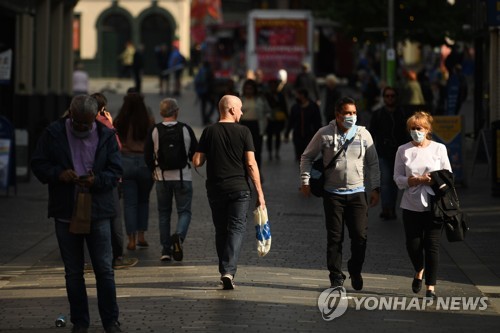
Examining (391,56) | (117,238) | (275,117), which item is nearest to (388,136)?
(117,238)

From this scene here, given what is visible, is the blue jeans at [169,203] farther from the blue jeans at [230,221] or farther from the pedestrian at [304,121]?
the pedestrian at [304,121]

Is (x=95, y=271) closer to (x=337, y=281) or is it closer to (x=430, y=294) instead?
(x=337, y=281)

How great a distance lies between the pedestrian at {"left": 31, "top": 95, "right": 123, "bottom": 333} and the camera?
937cm

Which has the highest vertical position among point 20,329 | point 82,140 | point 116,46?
point 116,46

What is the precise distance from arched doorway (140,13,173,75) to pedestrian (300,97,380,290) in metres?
51.6

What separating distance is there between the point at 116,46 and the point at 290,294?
171 feet

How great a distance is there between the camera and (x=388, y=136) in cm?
1708

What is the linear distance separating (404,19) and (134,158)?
24.7 m

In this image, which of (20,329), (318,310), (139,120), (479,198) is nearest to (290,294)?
(318,310)

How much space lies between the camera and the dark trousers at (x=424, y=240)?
36.7 feet

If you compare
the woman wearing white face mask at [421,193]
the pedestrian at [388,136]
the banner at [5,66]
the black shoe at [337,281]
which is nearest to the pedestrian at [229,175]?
the black shoe at [337,281]

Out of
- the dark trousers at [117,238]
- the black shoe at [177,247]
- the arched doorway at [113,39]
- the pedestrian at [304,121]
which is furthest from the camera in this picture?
the arched doorway at [113,39]

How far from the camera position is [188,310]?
10.6 meters

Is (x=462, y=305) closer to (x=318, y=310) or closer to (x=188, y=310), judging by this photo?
(x=318, y=310)
